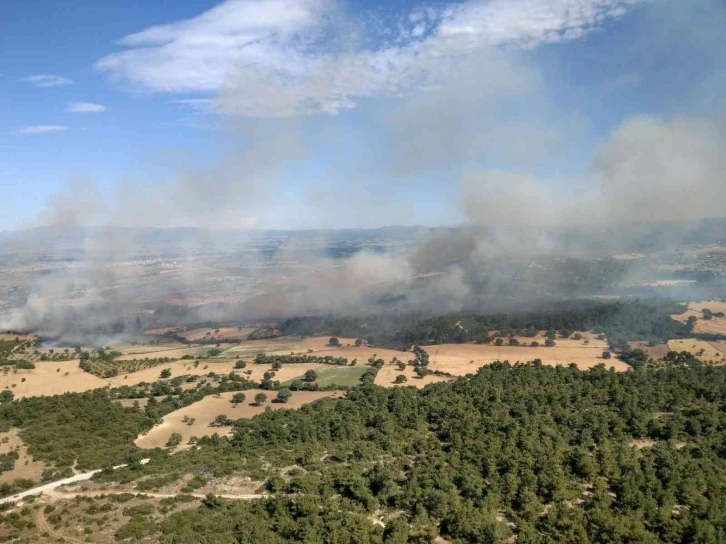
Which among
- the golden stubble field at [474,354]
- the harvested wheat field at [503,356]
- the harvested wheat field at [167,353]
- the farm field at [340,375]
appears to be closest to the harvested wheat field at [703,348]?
the golden stubble field at [474,354]

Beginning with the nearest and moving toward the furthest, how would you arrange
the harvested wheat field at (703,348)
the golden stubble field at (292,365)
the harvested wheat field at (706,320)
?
the golden stubble field at (292,365) → the harvested wheat field at (703,348) → the harvested wheat field at (706,320)

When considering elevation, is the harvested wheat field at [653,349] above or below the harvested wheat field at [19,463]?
below

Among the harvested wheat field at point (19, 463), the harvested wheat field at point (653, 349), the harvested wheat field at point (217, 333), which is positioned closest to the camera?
the harvested wheat field at point (19, 463)

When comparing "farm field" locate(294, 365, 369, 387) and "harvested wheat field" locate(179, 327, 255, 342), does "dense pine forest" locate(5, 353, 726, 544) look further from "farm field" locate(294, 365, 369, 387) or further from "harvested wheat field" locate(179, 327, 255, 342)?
"harvested wheat field" locate(179, 327, 255, 342)

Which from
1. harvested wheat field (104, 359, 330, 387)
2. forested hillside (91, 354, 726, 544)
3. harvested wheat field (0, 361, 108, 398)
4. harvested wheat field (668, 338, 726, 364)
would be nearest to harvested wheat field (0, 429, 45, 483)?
forested hillside (91, 354, 726, 544)

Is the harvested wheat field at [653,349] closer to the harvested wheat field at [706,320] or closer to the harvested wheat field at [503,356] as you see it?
the harvested wheat field at [503,356]

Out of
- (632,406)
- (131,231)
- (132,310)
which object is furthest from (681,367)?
(131,231)

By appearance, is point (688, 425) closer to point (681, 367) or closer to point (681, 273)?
point (681, 367)
